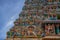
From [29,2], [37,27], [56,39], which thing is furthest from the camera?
[29,2]

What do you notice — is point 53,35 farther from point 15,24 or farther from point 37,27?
point 15,24

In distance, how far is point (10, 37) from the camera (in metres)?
24.7

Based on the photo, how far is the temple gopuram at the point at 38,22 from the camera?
24.3 meters

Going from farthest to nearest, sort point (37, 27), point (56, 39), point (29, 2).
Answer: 1. point (29, 2)
2. point (37, 27)
3. point (56, 39)

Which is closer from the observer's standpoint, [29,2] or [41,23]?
[41,23]

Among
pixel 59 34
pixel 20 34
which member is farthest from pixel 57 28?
pixel 20 34

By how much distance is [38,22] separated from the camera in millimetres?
25438

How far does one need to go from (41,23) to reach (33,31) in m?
0.95

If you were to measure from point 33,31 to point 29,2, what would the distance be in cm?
381

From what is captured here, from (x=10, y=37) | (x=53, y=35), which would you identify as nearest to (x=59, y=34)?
(x=53, y=35)

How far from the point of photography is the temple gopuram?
24.3 meters

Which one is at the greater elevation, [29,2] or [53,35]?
[29,2]

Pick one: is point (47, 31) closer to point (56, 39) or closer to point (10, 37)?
point (56, 39)

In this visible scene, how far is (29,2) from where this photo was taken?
27641mm
